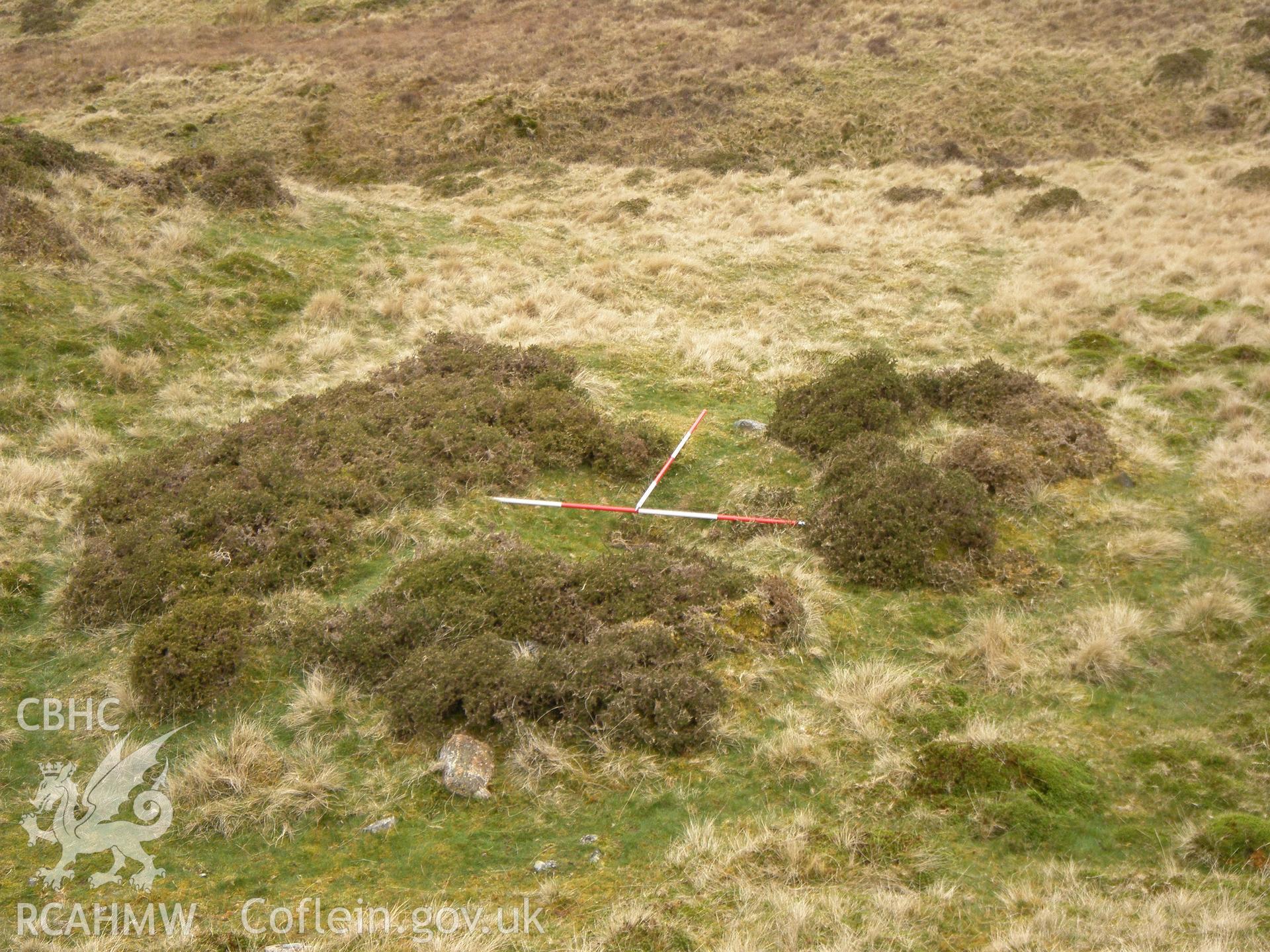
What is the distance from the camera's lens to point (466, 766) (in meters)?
6.04

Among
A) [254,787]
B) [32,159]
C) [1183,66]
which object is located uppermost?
[32,159]

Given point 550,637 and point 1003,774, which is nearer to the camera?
point 1003,774

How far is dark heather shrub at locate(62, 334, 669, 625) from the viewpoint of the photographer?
7.91 metres

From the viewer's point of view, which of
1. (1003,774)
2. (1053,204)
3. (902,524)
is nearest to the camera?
(1003,774)

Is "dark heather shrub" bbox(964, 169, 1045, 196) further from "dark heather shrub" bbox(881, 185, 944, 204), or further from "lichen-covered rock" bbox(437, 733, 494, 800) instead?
"lichen-covered rock" bbox(437, 733, 494, 800)

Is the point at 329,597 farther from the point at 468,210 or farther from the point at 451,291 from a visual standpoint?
the point at 468,210

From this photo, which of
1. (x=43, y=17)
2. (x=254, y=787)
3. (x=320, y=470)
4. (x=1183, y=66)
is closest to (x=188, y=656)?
(x=254, y=787)

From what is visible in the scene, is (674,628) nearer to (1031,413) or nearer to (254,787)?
(254,787)

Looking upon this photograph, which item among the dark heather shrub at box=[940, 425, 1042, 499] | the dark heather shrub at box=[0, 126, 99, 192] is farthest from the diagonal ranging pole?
the dark heather shrub at box=[0, 126, 99, 192]

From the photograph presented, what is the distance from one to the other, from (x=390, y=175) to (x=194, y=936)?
24.7 meters

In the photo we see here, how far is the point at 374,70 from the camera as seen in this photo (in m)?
32.6

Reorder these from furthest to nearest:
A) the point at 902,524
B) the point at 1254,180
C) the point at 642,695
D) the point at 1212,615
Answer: the point at 1254,180, the point at 902,524, the point at 1212,615, the point at 642,695

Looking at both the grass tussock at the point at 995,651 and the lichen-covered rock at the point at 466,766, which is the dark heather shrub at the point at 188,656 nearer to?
the lichen-covered rock at the point at 466,766

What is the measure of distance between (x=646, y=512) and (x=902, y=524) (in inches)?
104
